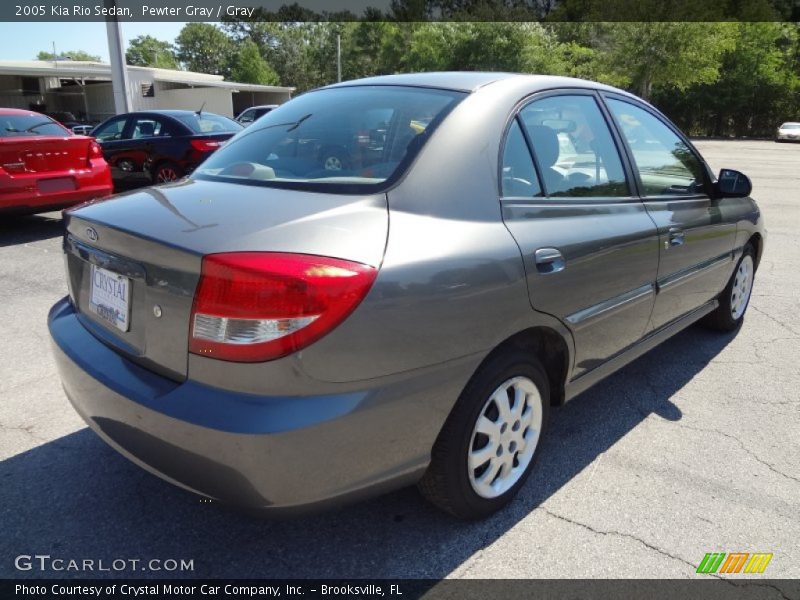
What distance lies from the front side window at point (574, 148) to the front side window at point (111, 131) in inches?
353

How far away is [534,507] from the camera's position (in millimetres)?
2506

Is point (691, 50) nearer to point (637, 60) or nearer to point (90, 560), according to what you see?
point (637, 60)

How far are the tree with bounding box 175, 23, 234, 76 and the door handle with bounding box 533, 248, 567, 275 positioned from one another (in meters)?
89.6

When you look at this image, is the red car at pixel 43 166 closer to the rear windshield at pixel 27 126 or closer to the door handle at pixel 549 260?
the rear windshield at pixel 27 126

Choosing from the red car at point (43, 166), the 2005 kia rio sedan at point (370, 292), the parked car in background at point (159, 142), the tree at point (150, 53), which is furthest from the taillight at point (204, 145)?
the tree at point (150, 53)

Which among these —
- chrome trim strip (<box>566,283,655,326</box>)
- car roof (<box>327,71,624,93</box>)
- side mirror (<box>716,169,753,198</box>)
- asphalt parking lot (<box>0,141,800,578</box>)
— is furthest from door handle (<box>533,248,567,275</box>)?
side mirror (<box>716,169,753,198</box>)

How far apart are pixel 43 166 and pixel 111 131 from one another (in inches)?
142

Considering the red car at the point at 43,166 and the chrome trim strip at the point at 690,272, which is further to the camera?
the red car at the point at 43,166

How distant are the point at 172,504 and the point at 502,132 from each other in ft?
6.46

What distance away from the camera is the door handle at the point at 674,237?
10.2 ft

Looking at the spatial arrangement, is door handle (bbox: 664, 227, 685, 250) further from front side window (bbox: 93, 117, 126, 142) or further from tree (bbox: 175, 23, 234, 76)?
tree (bbox: 175, 23, 234, 76)

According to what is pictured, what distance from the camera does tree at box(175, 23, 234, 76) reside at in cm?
8350

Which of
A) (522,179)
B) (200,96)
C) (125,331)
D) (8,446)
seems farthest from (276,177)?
(200,96)
